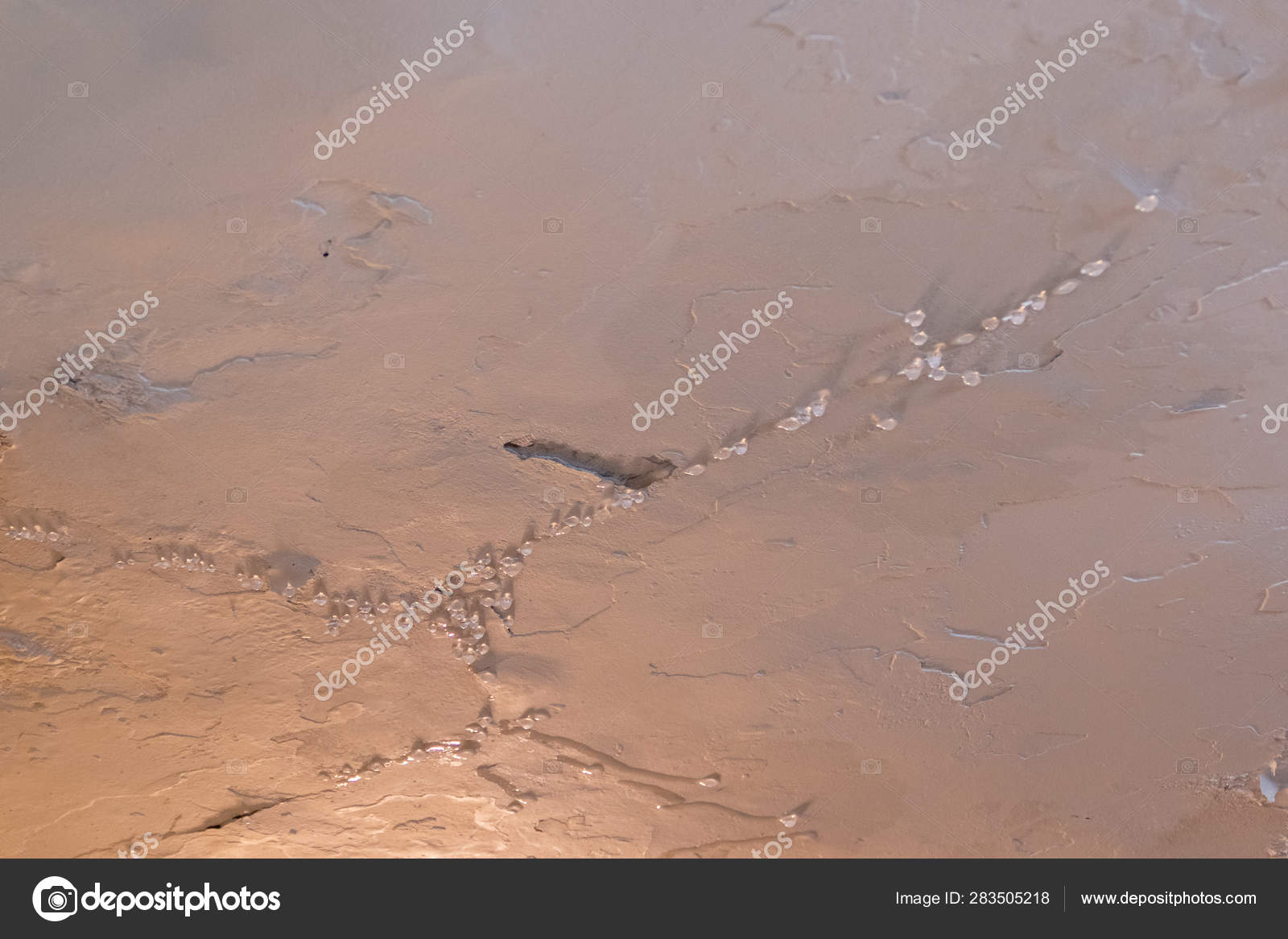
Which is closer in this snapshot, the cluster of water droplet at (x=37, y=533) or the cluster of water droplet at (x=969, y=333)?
the cluster of water droplet at (x=969, y=333)

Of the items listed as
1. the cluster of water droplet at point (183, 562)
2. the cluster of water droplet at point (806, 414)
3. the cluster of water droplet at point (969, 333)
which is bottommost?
the cluster of water droplet at point (183, 562)

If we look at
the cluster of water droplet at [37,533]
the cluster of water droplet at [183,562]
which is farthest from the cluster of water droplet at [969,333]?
the cluster of water droplet at [37,533]

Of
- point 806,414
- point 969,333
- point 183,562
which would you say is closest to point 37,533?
point 183,562

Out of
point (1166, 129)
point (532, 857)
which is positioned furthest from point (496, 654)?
point (1166, 129)

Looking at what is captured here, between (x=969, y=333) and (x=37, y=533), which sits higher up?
(x=969, y=333)

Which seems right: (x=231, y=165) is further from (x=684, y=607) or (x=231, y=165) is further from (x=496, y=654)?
(x=684, y=607)

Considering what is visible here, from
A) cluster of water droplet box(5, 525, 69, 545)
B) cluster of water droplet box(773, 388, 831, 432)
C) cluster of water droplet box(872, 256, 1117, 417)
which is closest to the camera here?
cluster of water droplet box(872, 256, 1117, 417)

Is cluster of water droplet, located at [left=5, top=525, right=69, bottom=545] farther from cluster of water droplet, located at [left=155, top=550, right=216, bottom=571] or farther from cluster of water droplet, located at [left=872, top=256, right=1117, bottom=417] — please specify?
cluster of water droplet, located at [left=872, top=256, right=1117, bottom=417]

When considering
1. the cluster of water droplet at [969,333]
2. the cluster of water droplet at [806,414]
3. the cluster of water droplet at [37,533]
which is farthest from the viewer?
the cluster of water droplet at [37,533]
